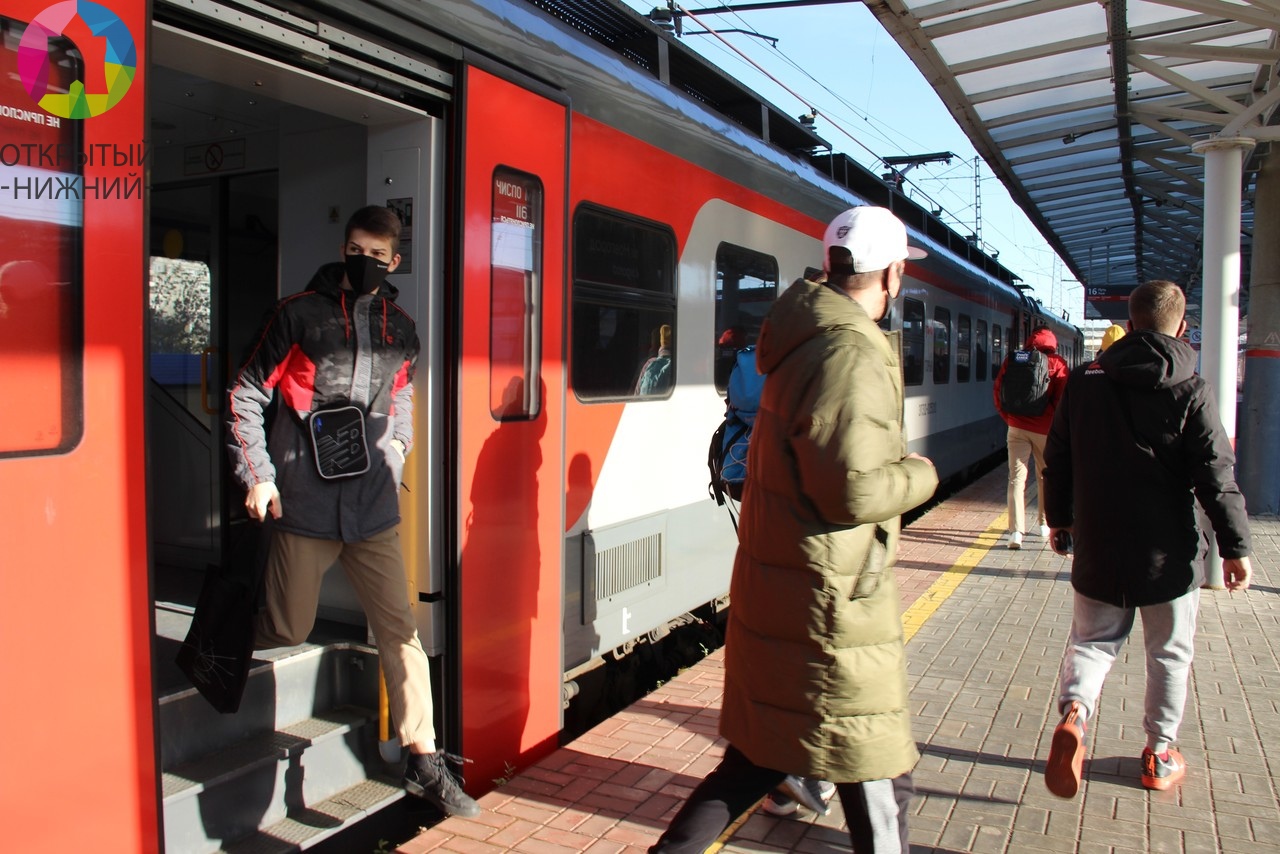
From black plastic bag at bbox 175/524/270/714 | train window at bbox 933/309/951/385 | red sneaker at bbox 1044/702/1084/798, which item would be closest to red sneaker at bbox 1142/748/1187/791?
red sneaker at bbox 1044/702/1084/798

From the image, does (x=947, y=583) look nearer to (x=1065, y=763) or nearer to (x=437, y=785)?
(x=1065, y=763)

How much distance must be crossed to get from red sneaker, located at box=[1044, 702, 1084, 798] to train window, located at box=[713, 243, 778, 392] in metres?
2.54

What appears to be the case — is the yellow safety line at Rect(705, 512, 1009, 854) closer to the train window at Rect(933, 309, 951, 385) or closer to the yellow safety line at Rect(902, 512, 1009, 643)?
the yellow safety line at Rect(902, 512, 1009, 643)

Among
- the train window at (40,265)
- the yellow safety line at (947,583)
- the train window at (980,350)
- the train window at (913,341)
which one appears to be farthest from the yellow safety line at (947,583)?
the train window at (980,350)

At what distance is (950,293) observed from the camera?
11.4 metres

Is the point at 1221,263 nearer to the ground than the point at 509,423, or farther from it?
farther from it

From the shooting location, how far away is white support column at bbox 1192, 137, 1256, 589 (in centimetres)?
739

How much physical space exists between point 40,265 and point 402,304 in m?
1.33

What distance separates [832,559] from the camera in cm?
229

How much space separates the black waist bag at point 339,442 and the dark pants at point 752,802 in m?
1.41

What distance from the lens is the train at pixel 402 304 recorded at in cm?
223

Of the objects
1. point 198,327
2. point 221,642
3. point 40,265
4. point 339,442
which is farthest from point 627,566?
point 40,265

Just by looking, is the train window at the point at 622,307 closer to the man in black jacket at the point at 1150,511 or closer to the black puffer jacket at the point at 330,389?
the black puffer jacket at the point at 330,389

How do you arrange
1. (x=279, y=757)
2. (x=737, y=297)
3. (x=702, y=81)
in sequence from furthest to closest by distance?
(x=702, y=81) < (x=737, y=297) < (x=279, y=757)
